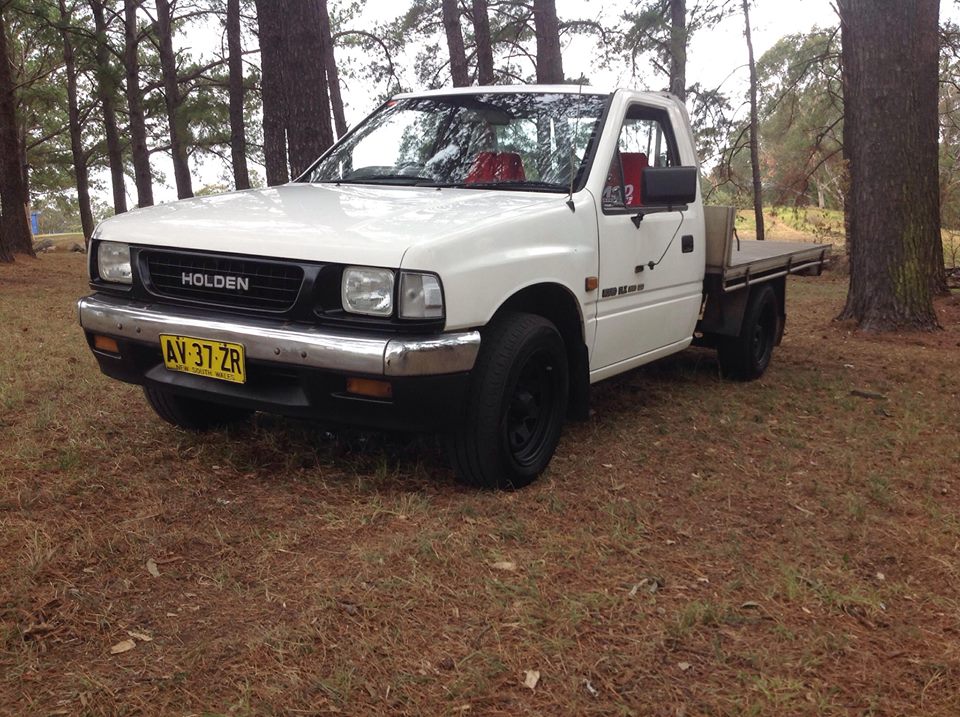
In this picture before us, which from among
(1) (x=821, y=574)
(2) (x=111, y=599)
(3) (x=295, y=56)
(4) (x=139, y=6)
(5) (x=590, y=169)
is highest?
(4) (x=139, y=6)

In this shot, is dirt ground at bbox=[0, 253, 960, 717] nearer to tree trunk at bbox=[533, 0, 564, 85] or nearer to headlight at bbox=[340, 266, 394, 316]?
headlight at bbox=[340, 266, 394, 316]

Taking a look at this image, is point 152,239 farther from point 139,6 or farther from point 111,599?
point 139,6

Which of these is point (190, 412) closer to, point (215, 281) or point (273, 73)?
point (215, 281)

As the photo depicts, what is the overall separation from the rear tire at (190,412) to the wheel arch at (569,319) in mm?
1580

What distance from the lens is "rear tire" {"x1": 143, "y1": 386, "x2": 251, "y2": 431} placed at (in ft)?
14.4

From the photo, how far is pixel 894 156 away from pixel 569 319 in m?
5.39

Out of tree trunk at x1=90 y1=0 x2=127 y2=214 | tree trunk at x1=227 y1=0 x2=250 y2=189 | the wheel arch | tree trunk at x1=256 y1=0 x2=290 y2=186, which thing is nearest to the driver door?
the wheel arch

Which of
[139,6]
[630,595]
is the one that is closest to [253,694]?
[630,595]

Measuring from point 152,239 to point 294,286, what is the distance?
77cm

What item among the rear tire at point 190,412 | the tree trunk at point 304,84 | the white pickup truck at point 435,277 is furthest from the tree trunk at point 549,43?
the rear tire at point 190,412

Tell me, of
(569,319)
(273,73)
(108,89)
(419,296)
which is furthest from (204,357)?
(108,89)

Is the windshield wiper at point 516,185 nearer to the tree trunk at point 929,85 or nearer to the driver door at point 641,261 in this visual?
the driver door at point 641,261

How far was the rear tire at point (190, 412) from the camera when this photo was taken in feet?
14.4

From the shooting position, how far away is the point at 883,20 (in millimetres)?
7910
